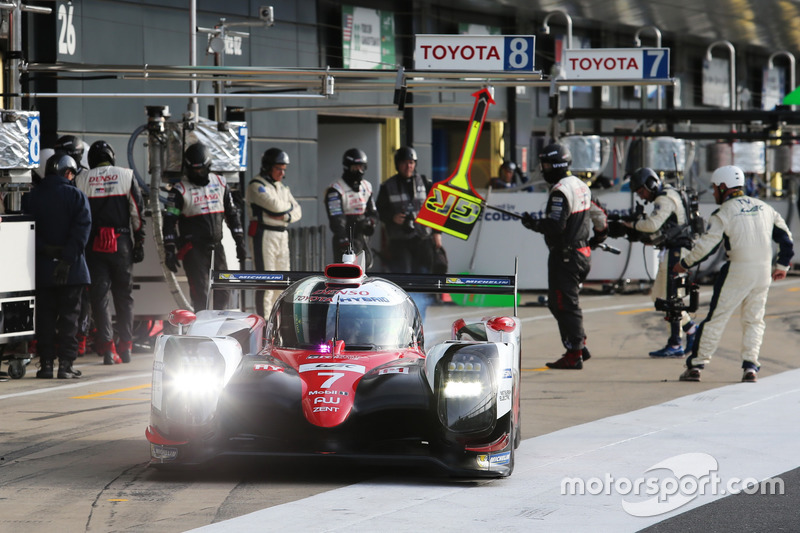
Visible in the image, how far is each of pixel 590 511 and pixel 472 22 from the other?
1761 cm

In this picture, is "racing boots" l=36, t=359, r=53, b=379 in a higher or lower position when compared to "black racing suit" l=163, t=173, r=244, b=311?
lower

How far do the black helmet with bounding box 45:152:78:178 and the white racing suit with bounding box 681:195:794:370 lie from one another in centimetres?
548

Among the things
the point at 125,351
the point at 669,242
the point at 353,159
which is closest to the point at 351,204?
the point at 353,159

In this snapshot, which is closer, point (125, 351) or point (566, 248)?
point (566, 248)

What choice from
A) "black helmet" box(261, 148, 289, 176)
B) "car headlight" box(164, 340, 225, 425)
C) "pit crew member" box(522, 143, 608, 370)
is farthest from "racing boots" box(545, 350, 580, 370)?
"car headlight" box(164, 340, 225, 425)

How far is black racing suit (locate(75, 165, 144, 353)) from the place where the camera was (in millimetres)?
11883

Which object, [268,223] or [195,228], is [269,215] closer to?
[268,223]

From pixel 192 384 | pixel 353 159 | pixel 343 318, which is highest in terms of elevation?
pixel 353 159

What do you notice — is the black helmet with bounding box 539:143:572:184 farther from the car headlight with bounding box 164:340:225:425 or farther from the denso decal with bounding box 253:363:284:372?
the car headlight with bounding box 164:340:225:425

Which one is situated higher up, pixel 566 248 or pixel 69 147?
pixel 69 147

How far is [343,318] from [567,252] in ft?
15.0

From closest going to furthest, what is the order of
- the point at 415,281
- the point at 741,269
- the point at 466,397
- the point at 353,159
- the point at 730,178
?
the point at 466,397, the point at 415,281, the point at 741,269, the point at 730,178, the point at 353,159

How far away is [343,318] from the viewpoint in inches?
297

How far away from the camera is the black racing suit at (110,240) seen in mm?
Answer: 11883
